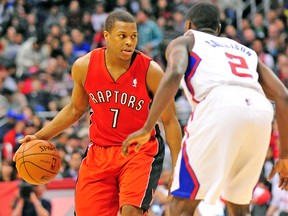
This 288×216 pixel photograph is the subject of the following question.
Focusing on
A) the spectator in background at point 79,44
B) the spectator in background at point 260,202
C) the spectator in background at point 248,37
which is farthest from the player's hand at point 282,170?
the spectator in background at point 248,37

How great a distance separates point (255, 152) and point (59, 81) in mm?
10698

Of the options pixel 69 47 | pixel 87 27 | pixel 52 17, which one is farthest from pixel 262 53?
pixel 52 17

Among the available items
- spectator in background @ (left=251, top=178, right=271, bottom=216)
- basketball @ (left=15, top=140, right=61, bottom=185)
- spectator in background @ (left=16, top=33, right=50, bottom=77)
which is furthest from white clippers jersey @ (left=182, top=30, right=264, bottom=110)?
spectator in background @ (left=16, top=33, right=50, bottom=77)

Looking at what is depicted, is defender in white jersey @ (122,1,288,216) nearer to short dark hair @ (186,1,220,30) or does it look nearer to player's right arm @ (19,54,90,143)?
short dark hair @ (186,1,220,30)

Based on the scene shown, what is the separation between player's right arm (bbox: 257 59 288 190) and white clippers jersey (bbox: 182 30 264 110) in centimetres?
16

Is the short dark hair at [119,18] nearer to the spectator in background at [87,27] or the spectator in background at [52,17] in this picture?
the spectator in background at [87,27]

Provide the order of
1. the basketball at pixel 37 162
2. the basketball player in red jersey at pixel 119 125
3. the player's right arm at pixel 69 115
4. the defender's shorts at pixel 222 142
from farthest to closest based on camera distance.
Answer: the player's right arm at pixel 69 115
the basketball at pixel 37 162
the basketball player in red jersey at pixel 119 125
the defender's shorts at pixel 222 142

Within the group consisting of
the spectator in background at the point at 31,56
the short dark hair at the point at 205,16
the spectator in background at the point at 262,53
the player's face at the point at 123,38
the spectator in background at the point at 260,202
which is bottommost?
the spectator in background at the point at 260,202

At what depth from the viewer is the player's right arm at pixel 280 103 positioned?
5.61 meters

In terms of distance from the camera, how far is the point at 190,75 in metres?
5.52

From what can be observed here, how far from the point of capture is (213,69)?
550 cm

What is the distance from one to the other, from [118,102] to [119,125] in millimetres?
212

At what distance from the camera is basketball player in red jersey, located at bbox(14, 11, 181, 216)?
6.70m

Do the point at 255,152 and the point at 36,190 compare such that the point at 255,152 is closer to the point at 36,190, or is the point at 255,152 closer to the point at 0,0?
the point at 36,190
